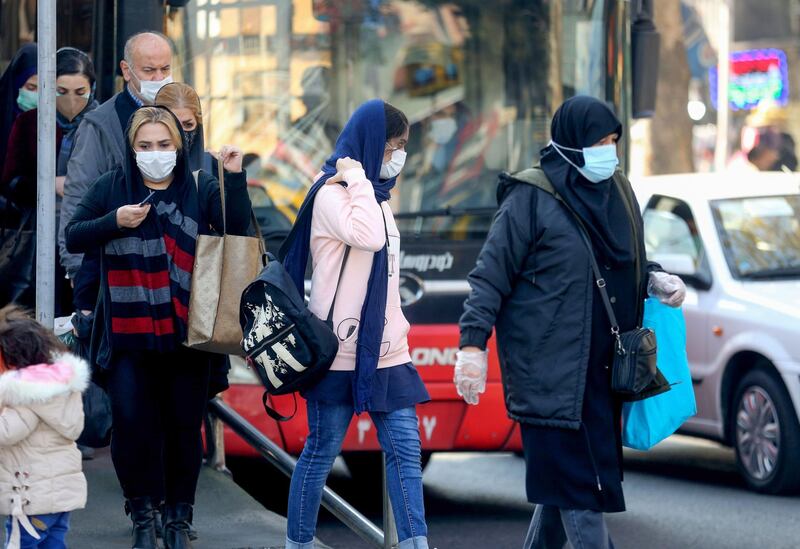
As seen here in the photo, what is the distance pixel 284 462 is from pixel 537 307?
1914mm

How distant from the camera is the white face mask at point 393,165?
5.34 meters

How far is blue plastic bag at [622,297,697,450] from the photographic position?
5250mm

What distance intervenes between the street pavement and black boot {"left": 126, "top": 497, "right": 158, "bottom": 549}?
5.48ft

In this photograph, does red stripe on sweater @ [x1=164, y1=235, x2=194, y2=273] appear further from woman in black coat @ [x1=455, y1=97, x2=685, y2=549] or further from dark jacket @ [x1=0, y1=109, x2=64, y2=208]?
dark jacket @ [x1=0, y1=109, x2=64, y2=208]

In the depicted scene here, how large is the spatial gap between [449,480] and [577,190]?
4.28m

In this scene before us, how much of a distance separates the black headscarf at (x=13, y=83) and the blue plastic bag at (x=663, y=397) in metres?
3.08

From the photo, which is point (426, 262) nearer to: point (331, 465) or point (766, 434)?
point (766, 434)

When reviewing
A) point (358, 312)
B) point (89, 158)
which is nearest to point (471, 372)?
point (358, 312)

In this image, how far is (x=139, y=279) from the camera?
5.38 metres

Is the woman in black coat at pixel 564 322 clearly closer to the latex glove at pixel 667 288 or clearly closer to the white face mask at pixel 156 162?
the latex glove at pixel 667 288

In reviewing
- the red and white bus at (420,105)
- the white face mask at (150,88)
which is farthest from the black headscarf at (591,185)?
the red and white bus at (420,105)

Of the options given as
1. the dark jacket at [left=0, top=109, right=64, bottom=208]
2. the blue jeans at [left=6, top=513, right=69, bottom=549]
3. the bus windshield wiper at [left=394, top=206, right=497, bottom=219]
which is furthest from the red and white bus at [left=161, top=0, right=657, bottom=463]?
the blue jeans at [left=6, top=513, right=69, bottom=549]

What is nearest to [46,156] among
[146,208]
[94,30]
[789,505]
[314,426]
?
[146,208]

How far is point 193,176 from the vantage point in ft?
18.2
